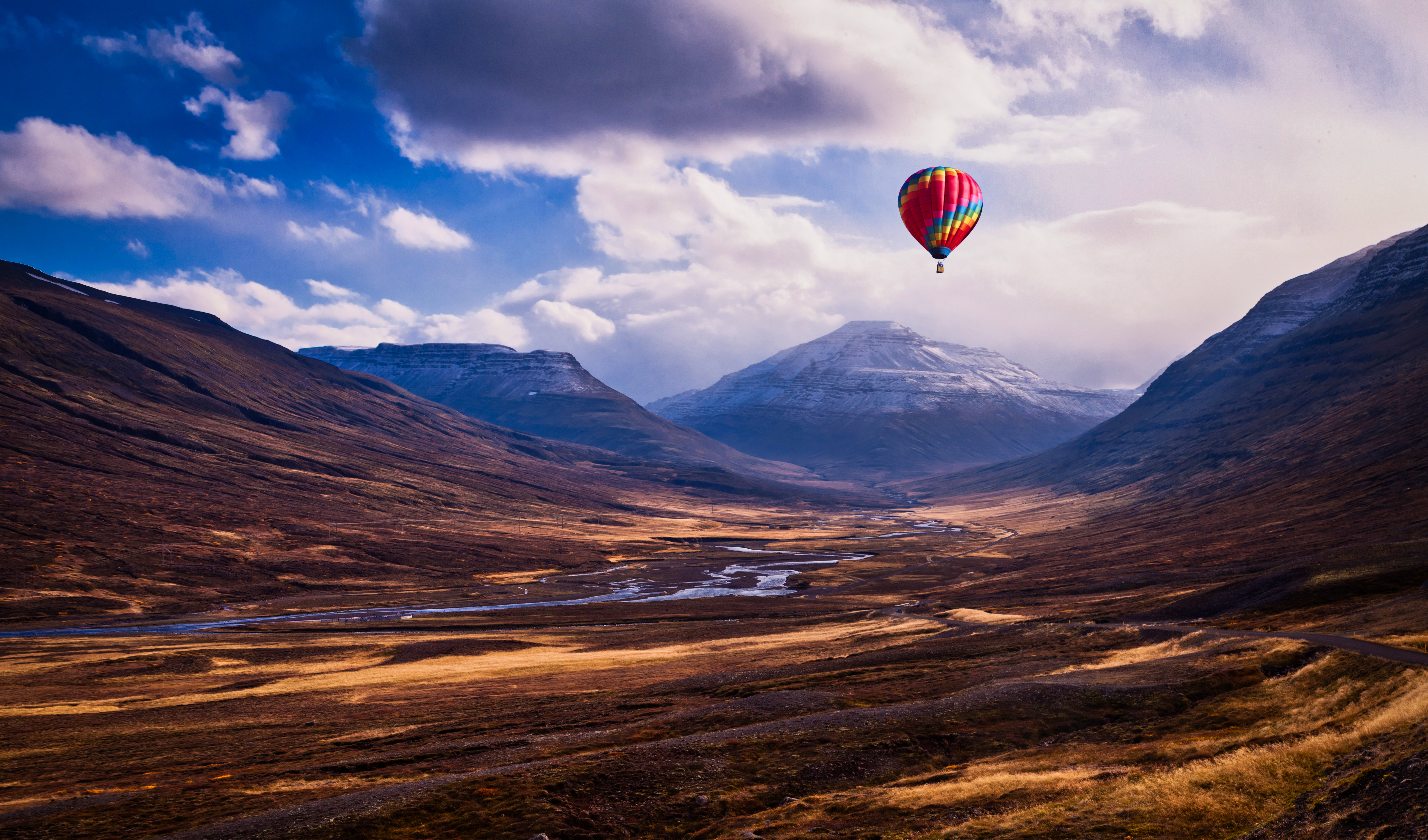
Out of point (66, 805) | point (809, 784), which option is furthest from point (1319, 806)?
point (66, 805)

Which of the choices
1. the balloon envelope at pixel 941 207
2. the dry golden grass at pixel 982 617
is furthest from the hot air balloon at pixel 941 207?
the dry golden grass at pixel 982 617

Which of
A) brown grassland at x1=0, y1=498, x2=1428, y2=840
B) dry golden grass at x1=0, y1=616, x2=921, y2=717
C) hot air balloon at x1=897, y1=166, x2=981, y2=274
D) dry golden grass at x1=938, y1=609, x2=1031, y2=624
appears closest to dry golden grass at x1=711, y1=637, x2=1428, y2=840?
brown grassland at x1=0, y1=498, x2=1428, y2=840

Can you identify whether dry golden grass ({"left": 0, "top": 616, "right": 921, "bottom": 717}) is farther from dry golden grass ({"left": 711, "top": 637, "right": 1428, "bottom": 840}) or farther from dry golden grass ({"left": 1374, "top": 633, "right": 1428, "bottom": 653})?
dry golden grass ({"left": 1374, "top": 633, "right": 1428, "bottom": 653})

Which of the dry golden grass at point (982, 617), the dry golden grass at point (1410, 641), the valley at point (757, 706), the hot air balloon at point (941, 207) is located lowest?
the dry golden grass at point (982, 617)

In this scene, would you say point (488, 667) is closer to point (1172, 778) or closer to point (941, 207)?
point (1172, 778)

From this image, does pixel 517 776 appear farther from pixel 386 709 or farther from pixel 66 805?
pixel 386 709

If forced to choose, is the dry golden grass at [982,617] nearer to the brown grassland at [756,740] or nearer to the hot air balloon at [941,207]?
the brown grassland at [756,740]
